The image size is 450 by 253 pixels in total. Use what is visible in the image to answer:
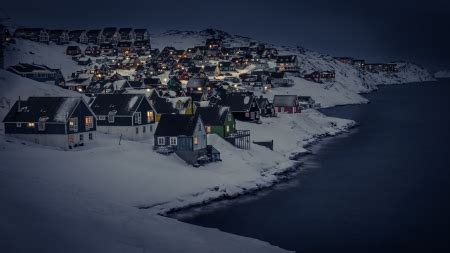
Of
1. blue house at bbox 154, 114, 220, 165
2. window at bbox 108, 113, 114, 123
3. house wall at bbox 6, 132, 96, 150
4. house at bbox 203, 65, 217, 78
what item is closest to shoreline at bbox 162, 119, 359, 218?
blue house at bbox 154, 114, 220, 165

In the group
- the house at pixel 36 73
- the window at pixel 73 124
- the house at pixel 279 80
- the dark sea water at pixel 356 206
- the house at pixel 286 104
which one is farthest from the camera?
the house at pixel 279 80

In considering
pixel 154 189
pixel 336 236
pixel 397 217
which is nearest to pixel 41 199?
pixel 154 189

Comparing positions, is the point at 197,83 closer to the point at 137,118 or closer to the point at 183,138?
the point at 137,118

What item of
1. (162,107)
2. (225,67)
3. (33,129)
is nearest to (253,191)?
(33,129)

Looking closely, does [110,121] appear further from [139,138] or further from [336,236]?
[336,236]

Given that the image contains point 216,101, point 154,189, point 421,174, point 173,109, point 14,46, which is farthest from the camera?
point 14,46

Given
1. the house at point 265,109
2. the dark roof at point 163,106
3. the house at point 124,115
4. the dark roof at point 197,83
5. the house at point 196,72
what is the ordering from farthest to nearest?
the house at point 196,72 < the dark roof at point 197,83 < the house at point 265,109 < the dark roof at point 163,106 < the house at point 124,115

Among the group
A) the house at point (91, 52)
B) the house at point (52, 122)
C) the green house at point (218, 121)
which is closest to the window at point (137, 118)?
the house at point (52, 122)

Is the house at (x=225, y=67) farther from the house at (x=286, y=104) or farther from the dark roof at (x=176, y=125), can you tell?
the dark roof at (x=176, y=125)
